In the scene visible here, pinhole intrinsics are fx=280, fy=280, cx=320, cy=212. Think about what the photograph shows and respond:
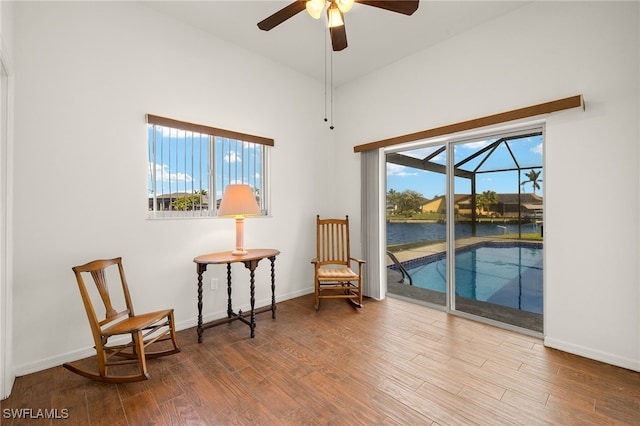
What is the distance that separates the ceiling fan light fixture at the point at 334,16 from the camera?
203cm

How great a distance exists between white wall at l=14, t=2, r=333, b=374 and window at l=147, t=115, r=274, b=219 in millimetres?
125

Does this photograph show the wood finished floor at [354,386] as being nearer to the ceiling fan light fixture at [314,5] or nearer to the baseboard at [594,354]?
the baseboard at [594,354]

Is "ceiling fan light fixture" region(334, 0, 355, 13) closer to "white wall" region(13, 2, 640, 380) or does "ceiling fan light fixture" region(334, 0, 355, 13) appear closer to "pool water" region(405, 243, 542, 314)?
"white wall" region(13, 2, 640, 380)

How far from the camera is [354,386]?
6.30 feet

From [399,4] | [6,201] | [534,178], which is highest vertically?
[399,4]

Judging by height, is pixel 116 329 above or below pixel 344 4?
below

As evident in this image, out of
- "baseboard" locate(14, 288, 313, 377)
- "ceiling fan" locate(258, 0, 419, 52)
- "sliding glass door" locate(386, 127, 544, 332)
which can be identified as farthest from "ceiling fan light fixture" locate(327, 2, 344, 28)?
"baseboard" locate(14, 288, 313, 377)

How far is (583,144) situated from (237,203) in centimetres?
307

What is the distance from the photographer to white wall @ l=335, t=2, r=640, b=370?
83.7 inches

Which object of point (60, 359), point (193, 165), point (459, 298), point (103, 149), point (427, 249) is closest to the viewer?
point (60, 359)

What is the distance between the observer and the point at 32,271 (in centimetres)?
212

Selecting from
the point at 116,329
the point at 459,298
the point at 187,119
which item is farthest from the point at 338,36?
the point at 459,298

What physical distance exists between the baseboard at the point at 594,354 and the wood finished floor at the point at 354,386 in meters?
0.06

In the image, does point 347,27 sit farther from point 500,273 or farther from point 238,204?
point 500,273
